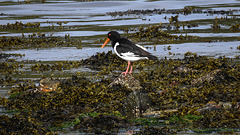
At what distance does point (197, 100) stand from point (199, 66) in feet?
9.54

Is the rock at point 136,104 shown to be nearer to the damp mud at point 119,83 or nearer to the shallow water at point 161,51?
the damp mud at point 119,83

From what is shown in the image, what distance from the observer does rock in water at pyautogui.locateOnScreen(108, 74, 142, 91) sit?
10.7 meters

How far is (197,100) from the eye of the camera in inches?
379

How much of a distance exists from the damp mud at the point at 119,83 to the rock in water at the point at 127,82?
25mm

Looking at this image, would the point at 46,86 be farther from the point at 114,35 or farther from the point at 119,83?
the point at 114,35

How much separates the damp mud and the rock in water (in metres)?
0.03

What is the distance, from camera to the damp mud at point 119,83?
8008mm

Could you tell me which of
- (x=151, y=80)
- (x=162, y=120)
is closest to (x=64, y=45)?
(x=151, y=80)

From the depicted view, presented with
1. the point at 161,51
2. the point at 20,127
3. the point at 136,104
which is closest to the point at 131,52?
the point at 136,104

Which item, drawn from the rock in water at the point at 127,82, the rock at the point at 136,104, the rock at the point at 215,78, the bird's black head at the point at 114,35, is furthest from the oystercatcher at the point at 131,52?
the rock at the point at 136,104

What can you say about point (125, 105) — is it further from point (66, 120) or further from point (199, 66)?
point (199, 66)

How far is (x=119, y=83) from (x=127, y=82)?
0.66ft

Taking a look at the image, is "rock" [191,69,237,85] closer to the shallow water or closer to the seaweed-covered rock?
the shallow water

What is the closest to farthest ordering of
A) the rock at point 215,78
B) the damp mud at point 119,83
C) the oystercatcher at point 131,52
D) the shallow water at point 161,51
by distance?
the damp mud at point 119,83
the rock at point 215,78
the oystercatcher at point 131,52
the shallow water at point 161,51
